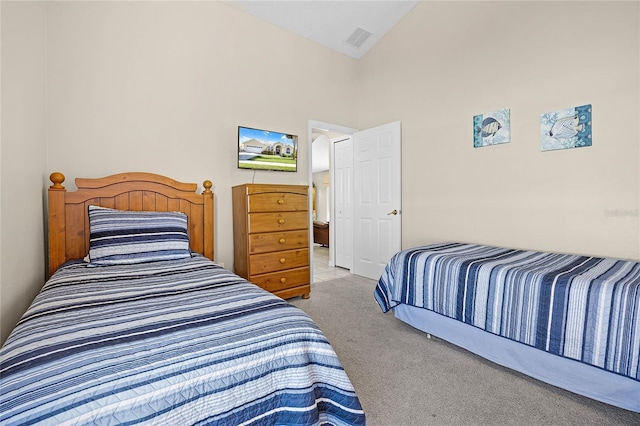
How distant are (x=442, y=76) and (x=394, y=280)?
2385 mm

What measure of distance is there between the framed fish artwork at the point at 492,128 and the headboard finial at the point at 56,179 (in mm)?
3633

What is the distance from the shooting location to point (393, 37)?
12.5 ft

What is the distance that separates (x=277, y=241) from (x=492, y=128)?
7.96ft

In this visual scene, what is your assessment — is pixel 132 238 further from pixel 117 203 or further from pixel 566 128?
pixel 566 128

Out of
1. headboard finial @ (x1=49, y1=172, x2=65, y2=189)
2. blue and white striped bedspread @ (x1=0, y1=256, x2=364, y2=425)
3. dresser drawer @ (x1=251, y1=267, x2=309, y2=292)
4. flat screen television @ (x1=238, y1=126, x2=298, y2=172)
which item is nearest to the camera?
blue and white striped bedspread @ (x1=0, y1=256, x2=364, y2=425)

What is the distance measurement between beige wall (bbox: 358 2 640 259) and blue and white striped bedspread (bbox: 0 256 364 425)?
249cm

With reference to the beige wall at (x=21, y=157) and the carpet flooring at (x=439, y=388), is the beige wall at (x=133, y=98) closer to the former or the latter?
the beige wall at (x=21, y=157)

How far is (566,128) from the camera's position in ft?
7.93

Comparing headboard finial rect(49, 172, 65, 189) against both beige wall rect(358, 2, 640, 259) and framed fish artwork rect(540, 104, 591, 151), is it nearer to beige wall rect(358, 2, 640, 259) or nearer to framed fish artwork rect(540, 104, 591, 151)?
beige wall rect(358, 2, 640, 259)

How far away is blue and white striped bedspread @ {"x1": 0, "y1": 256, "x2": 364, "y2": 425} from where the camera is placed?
0.71m

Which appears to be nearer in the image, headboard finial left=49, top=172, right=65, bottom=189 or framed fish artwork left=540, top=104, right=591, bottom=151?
headboard finial left=49, top=172, right=65, bottom=189

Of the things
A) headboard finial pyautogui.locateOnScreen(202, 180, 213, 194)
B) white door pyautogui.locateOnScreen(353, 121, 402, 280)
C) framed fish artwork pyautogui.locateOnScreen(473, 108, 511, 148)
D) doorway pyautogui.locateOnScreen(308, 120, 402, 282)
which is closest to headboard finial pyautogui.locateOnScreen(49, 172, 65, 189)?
headboard finial pyautogui.locateOnScreen(202, 180, 213, 194)

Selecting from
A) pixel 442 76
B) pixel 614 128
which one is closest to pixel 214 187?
pixel 442 76

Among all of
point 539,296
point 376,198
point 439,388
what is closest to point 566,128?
point 539,296
